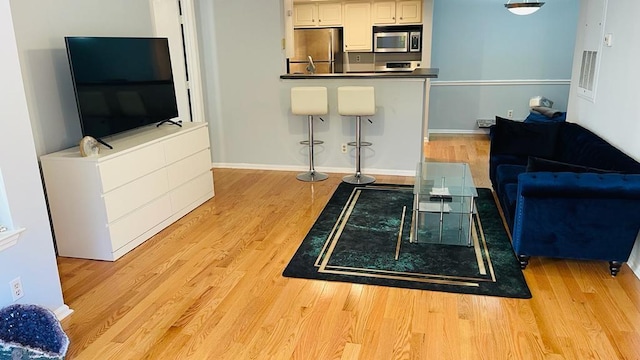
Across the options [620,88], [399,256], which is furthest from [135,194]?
[620,88]

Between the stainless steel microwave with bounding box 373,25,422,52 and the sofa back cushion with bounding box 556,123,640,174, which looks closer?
the sofa back cushion with bounding box 556,123,640,174

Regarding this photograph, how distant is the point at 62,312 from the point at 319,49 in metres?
6.33

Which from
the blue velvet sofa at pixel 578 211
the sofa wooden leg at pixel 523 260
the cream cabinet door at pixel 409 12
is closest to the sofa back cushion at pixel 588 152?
the blue velvet sofa at pixel 578 211

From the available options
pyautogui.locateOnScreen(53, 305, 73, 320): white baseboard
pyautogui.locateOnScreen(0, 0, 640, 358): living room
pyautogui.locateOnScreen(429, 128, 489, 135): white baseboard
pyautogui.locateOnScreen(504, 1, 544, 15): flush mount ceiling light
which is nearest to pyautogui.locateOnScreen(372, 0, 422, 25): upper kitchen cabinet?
pyautogui.locateOnScreen(429, 128, 489, 135): white baseboard

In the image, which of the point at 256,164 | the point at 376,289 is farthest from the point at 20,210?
the point at 256,164

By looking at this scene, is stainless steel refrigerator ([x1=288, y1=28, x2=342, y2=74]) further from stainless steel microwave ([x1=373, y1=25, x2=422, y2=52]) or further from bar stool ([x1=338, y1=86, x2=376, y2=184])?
bar stool ([x1=338, y1=86, x2=376, y2=184])

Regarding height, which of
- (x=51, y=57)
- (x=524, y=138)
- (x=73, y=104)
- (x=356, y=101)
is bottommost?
(x=524, y=138)

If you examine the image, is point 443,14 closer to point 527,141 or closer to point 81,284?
point 527,141

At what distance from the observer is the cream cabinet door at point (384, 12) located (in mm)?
7621

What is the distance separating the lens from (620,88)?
3.57 meters

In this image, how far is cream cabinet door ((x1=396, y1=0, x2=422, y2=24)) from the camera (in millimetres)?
7480

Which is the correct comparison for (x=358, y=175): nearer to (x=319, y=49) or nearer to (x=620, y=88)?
(x=620, y=88)

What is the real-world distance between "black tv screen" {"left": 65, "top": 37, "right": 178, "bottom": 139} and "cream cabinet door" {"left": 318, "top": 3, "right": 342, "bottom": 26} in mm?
4294

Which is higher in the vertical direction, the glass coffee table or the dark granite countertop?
the dark granite countertop
